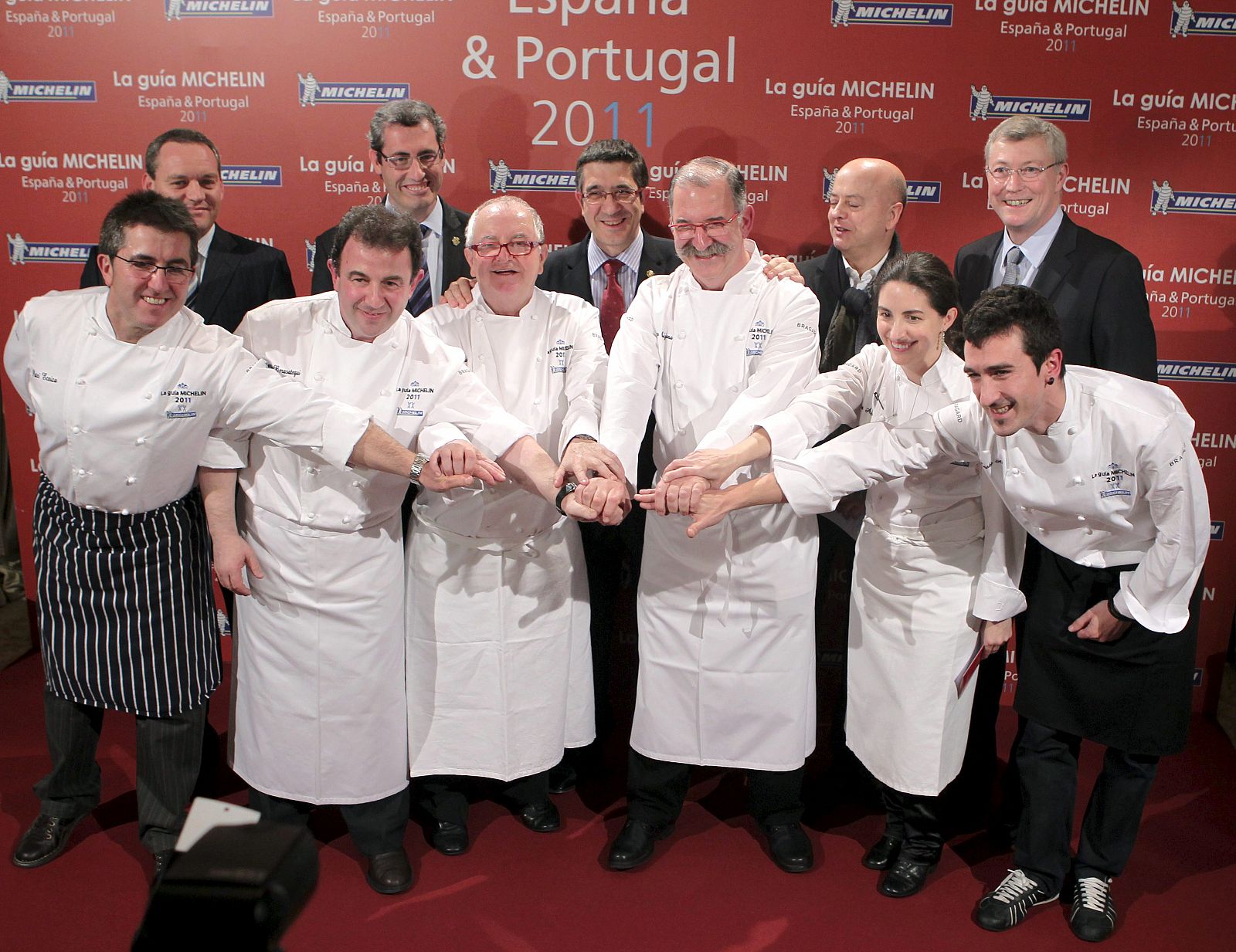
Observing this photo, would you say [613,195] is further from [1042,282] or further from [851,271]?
[1042,282]

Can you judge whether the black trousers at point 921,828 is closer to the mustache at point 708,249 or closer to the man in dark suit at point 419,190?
the mustache at point 708,249

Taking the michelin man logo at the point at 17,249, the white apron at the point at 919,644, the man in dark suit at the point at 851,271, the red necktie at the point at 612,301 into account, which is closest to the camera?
the white apron at the point at 919,644

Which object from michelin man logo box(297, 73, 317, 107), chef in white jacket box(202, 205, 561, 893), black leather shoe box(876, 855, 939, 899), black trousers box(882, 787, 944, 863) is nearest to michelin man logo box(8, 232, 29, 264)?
michelin man logo box(297, 73, 317, 107)

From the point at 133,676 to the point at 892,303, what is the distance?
226cm

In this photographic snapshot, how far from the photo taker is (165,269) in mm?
2695

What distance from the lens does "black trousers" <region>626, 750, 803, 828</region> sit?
3.21 m

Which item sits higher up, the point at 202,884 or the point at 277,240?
the point at 277,240

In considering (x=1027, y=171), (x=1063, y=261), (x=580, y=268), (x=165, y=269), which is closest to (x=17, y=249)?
(x=165, y=269)

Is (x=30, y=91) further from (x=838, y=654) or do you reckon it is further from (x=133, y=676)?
(x=838, y=654)

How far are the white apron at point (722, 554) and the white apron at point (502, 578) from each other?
177 millimetres

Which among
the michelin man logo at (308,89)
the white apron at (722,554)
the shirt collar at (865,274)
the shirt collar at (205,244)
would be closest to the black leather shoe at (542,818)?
the white apron at (722,554)

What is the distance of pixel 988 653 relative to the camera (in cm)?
295

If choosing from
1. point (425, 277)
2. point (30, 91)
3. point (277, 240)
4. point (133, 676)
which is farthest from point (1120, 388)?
point (30, 91)

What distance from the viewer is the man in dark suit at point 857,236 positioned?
342 cm
